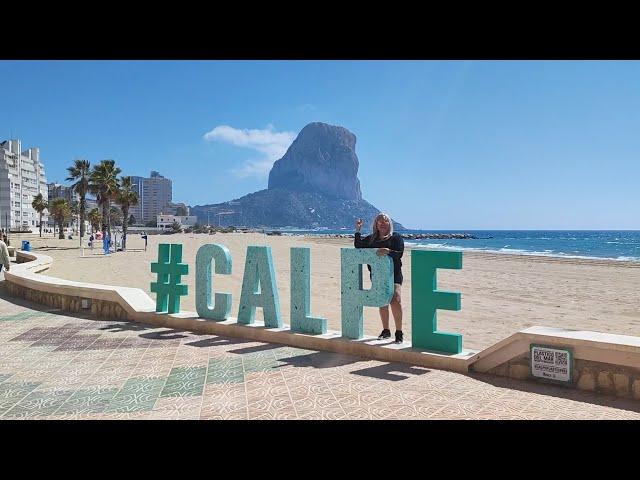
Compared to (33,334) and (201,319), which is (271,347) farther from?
(33,334)

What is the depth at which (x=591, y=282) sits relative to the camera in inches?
794

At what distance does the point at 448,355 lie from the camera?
5.94 metres

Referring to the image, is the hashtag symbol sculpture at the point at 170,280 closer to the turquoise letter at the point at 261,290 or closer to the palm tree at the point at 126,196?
the turquoise letter at the point at 261,290

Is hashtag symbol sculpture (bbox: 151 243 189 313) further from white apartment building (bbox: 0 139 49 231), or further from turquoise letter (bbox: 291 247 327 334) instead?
white apartment building (bbox: 0 139 49 231)

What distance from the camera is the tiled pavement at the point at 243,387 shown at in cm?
443

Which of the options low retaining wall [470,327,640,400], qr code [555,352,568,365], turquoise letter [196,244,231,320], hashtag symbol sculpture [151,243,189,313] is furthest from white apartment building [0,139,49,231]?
qr code [555,352,568,365]

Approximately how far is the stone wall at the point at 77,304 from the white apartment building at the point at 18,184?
370 feet

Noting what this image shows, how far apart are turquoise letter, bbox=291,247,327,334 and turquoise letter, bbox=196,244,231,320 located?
1.43 metres

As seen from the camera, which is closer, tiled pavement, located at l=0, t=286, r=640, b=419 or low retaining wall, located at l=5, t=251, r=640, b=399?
tiled pavement, located at l=0, t=286, r=640, b=419

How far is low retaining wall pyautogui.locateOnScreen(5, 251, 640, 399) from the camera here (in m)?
4.80

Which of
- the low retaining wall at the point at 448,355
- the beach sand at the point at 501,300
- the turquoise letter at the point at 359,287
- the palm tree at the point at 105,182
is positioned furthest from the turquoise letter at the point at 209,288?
the palm tree at the point at 105,182

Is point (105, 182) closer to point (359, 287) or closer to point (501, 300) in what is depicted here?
point (501, 300)
